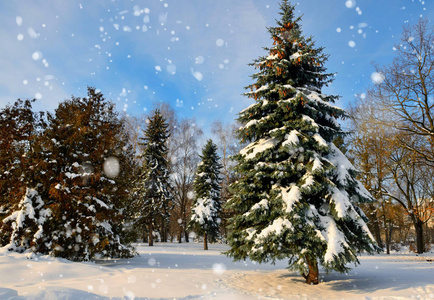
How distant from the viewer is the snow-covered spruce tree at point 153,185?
26.5 metres

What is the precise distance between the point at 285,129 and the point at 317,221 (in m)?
3.28

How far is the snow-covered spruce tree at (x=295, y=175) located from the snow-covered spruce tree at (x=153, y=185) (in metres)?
18.0

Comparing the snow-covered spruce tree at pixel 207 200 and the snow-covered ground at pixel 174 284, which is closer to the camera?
the snow-covered ground at pixel 174 284

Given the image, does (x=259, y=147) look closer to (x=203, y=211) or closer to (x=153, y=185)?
(x=203, y=211)

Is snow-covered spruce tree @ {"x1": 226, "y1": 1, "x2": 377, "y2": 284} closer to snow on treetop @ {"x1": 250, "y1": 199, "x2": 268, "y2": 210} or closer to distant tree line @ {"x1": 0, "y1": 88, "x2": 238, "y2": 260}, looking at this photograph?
snow on treetop @ {"x1": 250, "y1": 199, "x2": 268, "y2": 210}

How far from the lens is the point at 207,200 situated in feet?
86.5

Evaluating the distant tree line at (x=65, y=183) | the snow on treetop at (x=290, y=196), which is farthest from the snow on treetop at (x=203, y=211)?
the snow on treetop at (x=290, y=196)

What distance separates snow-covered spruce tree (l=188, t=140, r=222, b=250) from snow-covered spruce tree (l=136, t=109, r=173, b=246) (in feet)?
11.0

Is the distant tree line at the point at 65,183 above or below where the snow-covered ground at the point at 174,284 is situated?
above

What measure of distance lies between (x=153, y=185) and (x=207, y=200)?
19.6ft

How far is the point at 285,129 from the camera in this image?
30.9 ft

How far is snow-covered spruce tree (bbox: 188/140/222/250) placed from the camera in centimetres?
2584

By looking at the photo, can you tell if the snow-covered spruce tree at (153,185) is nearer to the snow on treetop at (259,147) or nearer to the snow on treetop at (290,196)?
the snow on treetop at (259,147)

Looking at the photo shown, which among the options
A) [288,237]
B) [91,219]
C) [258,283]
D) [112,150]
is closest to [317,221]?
[288,237]
